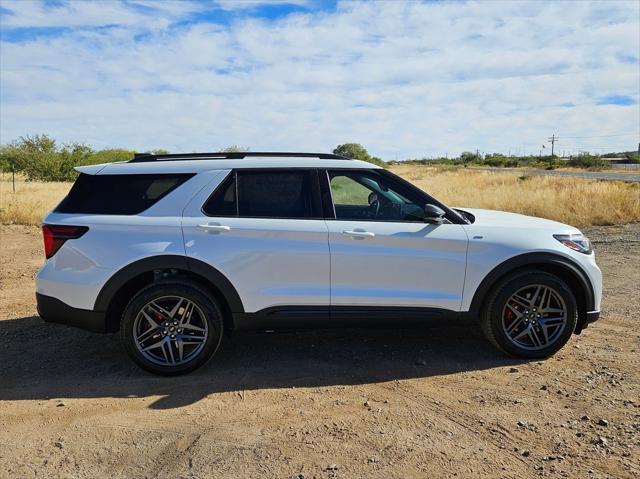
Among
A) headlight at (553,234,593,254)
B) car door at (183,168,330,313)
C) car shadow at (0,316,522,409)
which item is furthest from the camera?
headlight at (553,234,593,254)

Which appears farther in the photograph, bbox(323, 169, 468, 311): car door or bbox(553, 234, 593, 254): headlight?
bbox(553, 234, 593, 254): headlight

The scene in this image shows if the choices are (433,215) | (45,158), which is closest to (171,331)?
(433,215)

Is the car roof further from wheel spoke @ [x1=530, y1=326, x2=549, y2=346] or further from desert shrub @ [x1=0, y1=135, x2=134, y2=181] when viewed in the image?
desert shrub @ [x1=0, y1=135, x2=134, y2=181]

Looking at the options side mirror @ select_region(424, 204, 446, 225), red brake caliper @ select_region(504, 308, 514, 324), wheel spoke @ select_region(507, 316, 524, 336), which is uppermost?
side mirror @ select_region(424, 204, 446, 225)

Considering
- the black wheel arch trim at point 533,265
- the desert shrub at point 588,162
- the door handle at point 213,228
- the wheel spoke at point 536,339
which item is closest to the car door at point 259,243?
the door handle at point 213,228

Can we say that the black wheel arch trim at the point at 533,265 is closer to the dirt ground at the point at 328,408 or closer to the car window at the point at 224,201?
the dirt ground at the point at 328,408

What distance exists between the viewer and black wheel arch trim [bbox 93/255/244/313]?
4.02 meters

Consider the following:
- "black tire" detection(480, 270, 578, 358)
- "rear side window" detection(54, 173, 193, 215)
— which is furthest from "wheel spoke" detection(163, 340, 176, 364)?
"black tire" detection(480, 270, 578, 358)

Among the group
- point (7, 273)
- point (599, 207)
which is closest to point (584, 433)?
point (7, 273)

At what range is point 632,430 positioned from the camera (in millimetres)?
3232

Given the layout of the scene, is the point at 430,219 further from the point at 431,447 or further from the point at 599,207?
the point at 599,207

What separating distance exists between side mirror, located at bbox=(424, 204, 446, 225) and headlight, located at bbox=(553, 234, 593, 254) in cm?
104

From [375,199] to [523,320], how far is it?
161 centimetres

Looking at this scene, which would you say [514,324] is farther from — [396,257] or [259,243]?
[259,243]
